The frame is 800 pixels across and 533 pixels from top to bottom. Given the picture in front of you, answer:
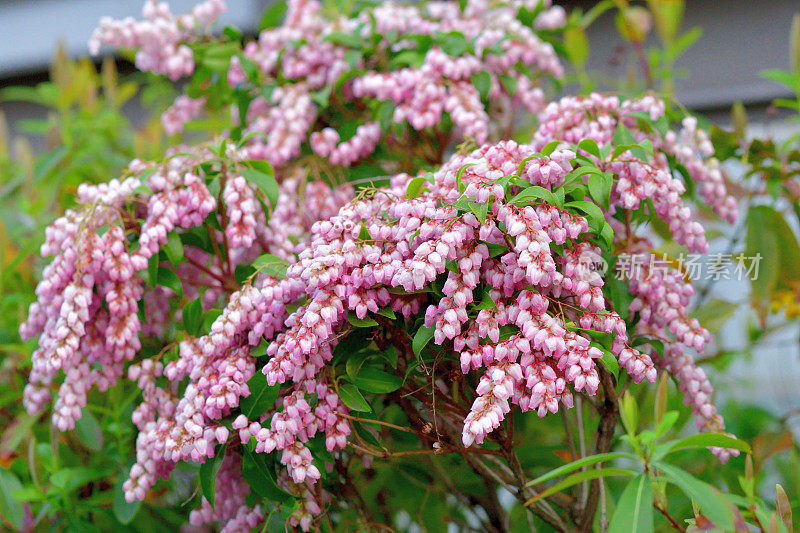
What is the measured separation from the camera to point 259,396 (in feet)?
2.71

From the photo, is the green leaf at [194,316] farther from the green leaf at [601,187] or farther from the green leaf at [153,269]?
the green leaf at [601,187]

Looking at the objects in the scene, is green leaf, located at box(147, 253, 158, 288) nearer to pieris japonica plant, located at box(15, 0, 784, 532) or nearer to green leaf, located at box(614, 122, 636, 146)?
pieris japonica plant, located at box(15, 0, 784, 532)

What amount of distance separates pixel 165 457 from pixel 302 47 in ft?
2.51

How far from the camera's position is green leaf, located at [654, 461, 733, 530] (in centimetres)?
60

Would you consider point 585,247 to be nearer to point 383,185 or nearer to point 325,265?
point 325,265

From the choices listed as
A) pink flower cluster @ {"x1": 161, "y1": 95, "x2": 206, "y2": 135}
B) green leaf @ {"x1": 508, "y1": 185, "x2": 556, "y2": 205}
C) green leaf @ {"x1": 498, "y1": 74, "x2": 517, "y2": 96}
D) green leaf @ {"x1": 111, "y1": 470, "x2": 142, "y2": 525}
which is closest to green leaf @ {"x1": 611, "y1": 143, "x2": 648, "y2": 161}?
green leaf @ {"x1": 508, "y1": 185, "x2": 556, "y2": 205}

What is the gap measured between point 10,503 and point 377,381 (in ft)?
2.14

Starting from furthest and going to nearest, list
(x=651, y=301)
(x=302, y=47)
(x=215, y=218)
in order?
(x=302, y=47), (x=215, y=218), (x=651, y=301)

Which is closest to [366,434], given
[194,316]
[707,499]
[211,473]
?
[211,473]

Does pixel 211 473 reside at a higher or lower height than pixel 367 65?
lower

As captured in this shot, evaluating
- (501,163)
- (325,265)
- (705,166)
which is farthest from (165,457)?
(705,166)

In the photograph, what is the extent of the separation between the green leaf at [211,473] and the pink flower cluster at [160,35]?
0.74m

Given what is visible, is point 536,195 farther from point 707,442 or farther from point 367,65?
point 367,65

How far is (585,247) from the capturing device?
2.57 feet
